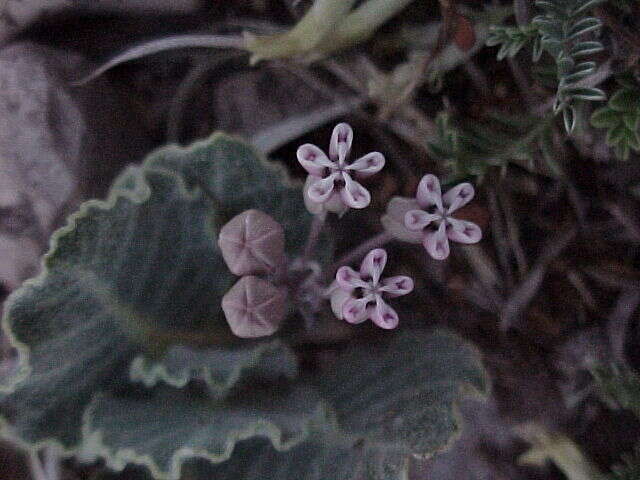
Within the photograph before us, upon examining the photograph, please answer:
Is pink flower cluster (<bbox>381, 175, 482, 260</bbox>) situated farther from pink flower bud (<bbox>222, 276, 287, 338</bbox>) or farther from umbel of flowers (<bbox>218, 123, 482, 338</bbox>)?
pink flower bud (<bbox>222, 276, 287, 338</bbox>)

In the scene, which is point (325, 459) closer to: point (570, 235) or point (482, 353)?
point (482, 353)

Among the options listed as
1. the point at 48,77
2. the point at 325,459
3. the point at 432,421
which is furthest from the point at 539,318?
the point at 48,77

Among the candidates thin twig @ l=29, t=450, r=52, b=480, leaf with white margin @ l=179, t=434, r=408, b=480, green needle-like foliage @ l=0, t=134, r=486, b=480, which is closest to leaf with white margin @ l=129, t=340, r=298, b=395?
green needle-like foliage @ l=0, t=134, r=486, b=480

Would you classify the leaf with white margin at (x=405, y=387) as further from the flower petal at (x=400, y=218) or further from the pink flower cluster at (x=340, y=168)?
the pink flower cluster at (x=340, y=168)

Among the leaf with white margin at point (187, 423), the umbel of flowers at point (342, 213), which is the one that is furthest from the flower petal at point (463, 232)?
the leaf with white margin at point (187, 423)

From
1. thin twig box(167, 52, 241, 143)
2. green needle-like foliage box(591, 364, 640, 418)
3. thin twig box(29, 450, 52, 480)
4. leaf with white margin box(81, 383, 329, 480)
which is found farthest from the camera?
thin twig box(167, 52, 241, 143)

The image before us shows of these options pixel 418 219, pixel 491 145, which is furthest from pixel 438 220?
pixel 491 145
